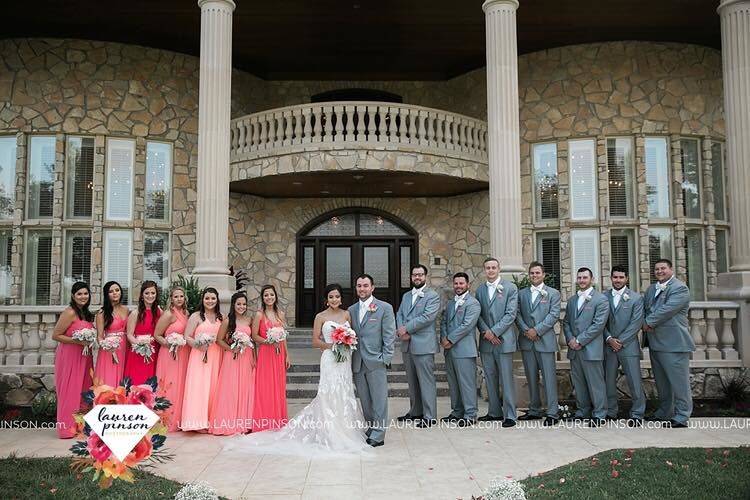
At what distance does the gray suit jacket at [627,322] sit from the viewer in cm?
719

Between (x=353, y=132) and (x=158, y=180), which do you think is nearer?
(x=353, y=132)

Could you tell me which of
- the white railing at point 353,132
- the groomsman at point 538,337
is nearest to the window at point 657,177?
the white railing at point 353,132

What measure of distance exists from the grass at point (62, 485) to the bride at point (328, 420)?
1345 mm

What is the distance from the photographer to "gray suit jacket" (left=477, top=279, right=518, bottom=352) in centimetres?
731

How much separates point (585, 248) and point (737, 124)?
167 inches

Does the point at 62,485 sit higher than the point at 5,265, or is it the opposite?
the point at 5,265

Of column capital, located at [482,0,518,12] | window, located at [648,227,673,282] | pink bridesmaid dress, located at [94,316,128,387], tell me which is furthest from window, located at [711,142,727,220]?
pink bridesmaid dress, located at [94,316,128,387]

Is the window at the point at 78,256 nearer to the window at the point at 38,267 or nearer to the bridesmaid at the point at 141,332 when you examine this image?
the window at the point at 38,267

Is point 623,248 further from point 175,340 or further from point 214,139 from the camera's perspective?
point 175,340

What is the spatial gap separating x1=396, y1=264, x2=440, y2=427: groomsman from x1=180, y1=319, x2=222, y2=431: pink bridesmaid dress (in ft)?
7.06

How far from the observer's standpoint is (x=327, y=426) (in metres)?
6.09

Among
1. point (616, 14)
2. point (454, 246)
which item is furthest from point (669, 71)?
point (454, 246)

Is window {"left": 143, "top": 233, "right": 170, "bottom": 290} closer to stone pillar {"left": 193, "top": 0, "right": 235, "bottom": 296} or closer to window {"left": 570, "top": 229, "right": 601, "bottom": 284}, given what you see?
stone pillar {"left": 193, "top": 0, "right": 235, "bottom": 296}

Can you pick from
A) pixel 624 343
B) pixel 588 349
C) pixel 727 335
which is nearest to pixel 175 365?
pixel 588 349
